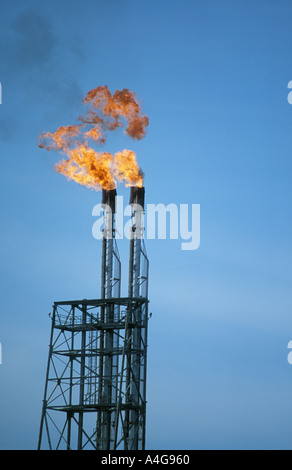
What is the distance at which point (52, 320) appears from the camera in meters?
81.4

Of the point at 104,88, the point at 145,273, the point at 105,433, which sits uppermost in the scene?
the point at 104,88

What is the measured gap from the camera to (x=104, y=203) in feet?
280

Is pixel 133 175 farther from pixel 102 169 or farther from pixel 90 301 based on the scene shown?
pixel 90 301

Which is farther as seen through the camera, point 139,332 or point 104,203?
point 104,203
